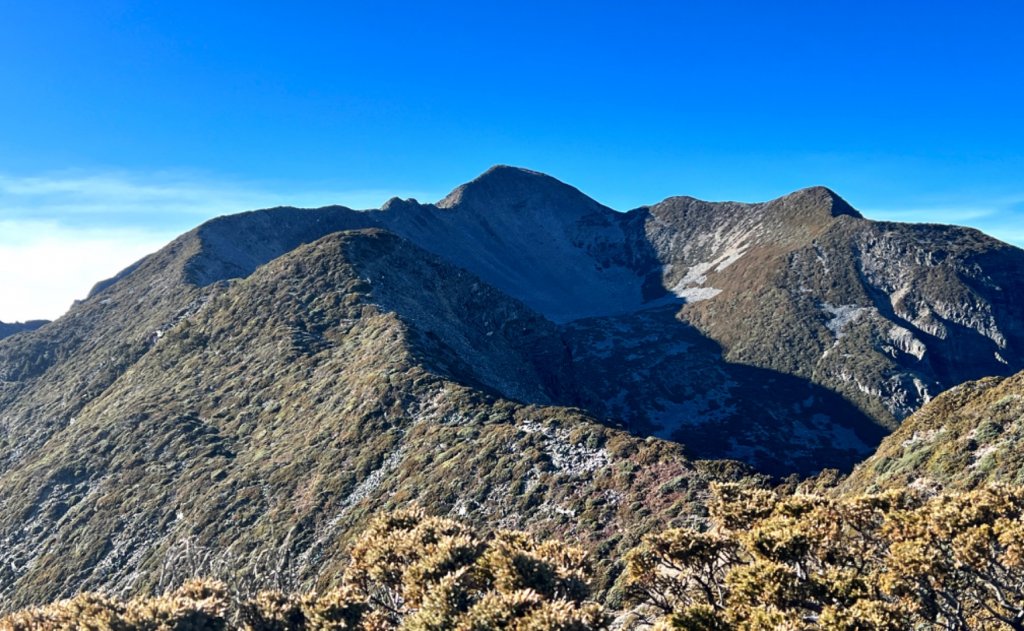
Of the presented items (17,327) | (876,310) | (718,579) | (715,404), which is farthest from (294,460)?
(17,327)

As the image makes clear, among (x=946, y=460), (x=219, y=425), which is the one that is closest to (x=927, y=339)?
(x=946, y=460)

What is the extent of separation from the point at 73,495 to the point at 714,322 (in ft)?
450

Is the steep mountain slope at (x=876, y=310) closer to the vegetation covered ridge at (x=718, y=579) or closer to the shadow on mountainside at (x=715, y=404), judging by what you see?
the shadow on mountainside at (x=715, y=404)

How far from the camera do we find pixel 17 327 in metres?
157

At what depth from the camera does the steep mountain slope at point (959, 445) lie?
28.5m

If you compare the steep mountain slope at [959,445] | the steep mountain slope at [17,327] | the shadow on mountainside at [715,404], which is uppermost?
the steep mountain slope at [17,327]

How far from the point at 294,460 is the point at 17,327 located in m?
153

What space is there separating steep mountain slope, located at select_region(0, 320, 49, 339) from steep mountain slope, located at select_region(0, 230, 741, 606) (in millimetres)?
106701

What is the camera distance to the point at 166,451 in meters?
56.0

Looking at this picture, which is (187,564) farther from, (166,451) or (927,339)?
(927,339)

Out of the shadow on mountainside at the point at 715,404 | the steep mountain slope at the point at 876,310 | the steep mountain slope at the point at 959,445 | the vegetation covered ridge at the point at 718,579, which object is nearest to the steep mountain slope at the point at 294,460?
the steep mountain slope at the point at 959,445

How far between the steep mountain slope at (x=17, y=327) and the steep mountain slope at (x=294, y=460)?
106701 mm

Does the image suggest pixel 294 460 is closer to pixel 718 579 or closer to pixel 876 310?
pixel 718 579

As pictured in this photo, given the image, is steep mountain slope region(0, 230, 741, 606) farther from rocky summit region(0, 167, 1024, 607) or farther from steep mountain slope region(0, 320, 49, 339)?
steep mountain slope region(0, 320, 49, 339)
